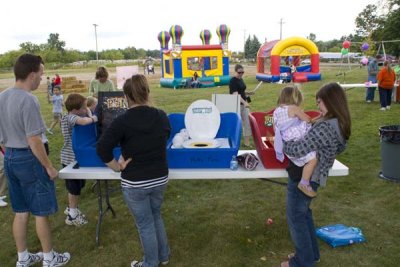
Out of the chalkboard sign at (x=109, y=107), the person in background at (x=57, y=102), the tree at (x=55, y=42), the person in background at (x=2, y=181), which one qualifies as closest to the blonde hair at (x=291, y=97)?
the chalkboard sign at (x=109, y=107)

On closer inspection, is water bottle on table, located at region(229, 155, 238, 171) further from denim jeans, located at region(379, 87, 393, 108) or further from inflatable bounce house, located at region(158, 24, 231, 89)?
inflatable bounce house, located at region(158, 24, 231, 89)

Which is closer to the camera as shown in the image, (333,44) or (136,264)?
(136,264)

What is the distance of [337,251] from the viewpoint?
2.89m

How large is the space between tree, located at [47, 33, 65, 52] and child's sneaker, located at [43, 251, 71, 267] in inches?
3252

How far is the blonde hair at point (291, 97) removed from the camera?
7.62 feet

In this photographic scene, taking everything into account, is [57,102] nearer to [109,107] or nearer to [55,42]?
[109,107]

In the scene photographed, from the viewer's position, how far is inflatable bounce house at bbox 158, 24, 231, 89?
19.1m

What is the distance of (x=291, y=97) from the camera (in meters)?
2.32

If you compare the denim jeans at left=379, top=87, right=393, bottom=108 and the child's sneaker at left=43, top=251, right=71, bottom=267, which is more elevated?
the denim jeans at left=379, top=87, right=393, bottom=108

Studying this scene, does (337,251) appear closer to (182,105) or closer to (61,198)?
(61,198)

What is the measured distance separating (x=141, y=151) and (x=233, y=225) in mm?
1607

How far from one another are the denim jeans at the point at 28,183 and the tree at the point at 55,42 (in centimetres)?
8273

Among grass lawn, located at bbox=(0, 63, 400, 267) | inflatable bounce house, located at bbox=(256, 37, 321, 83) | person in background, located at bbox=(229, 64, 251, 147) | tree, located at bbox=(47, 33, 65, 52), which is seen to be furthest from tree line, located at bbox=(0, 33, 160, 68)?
grass lawn, located at bbox=(0, 63, 400, 267)

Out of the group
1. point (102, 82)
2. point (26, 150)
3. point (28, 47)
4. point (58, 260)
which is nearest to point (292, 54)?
point (102, 82)
